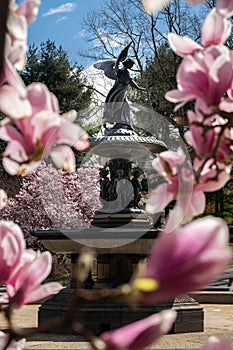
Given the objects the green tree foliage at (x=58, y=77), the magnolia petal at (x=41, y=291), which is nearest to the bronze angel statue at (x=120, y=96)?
the magnolia petal at (x=41, y=291)

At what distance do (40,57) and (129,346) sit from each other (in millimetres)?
21132

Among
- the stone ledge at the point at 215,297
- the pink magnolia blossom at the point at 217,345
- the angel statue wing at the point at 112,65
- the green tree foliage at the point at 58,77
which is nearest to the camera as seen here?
the pink magnolia blossom at the point at 217,345

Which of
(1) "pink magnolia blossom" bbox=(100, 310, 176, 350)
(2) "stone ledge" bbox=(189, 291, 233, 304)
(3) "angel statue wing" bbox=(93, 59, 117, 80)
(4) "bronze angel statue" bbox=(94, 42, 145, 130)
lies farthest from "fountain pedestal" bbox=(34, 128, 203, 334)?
(1) "pink magnolia blossom" bbox=(100, 310, 176, 350)

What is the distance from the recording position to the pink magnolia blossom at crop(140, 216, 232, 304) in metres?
0.34

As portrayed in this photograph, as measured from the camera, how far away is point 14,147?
0.54 metres

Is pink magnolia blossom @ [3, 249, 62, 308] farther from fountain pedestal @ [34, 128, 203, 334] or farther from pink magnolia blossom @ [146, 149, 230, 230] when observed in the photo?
fountain pedestal @ [34, 128, 203, 334]

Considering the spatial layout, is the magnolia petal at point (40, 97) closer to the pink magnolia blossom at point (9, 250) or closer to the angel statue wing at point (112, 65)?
the pink magnolia blossom at point (9, 250)

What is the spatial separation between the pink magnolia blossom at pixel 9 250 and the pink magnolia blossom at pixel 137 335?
158 mm

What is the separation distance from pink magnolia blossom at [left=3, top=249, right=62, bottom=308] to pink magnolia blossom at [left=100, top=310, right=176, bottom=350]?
0.13 m

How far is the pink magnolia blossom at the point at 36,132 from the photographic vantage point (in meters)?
0.50

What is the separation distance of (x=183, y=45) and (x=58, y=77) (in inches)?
790

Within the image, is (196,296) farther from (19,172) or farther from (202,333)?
(19,172)

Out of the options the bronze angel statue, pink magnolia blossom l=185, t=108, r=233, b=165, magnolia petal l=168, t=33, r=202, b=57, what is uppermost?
the bronze angel statue

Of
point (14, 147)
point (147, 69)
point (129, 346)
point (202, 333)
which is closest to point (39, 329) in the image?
point (129, 346)
